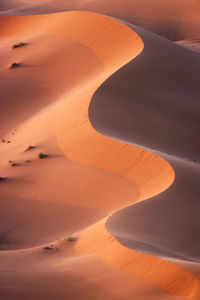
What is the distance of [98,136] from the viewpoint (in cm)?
1509

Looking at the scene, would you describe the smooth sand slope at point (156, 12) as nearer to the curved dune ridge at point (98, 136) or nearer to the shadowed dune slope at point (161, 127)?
the curved dune ridge at point (98, 136)

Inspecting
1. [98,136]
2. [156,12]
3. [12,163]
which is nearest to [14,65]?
[12,163]

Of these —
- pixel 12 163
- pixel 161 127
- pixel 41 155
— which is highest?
pixel 41 155

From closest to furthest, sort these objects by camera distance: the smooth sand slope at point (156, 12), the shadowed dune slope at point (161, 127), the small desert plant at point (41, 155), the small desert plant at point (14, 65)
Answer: the shadowed dune slope at point (161, 127)
the small desert plant at point (41, 155)
the small desert plant at point (14, 65)
the smooth sand slope at point (156, 12)

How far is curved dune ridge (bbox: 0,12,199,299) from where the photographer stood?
895cm

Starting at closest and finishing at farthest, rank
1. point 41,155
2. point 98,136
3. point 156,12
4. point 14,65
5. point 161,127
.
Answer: point 98,136
point 41,155
point 161,127
point 14,65
point 156,12

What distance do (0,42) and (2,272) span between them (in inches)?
649

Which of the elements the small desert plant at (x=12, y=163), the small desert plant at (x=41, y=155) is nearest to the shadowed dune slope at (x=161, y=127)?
the small desert plant at (x=41, y=155)

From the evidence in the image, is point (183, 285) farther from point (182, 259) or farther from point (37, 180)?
point (37, 180)

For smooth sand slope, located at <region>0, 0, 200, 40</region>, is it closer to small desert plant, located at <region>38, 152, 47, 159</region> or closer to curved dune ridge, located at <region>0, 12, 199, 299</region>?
curved dune ridge, located at <region>0, 12, 199, 299</region>

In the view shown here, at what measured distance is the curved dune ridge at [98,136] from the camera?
352 inches

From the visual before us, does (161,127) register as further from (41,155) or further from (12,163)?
(12,163)

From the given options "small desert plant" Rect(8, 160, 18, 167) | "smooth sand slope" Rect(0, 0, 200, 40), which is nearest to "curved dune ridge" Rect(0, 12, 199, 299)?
"small desert plant" Rect(8, 160, 18, 167)

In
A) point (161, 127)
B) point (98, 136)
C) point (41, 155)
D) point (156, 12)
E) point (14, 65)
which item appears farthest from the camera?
point (156, 12)
